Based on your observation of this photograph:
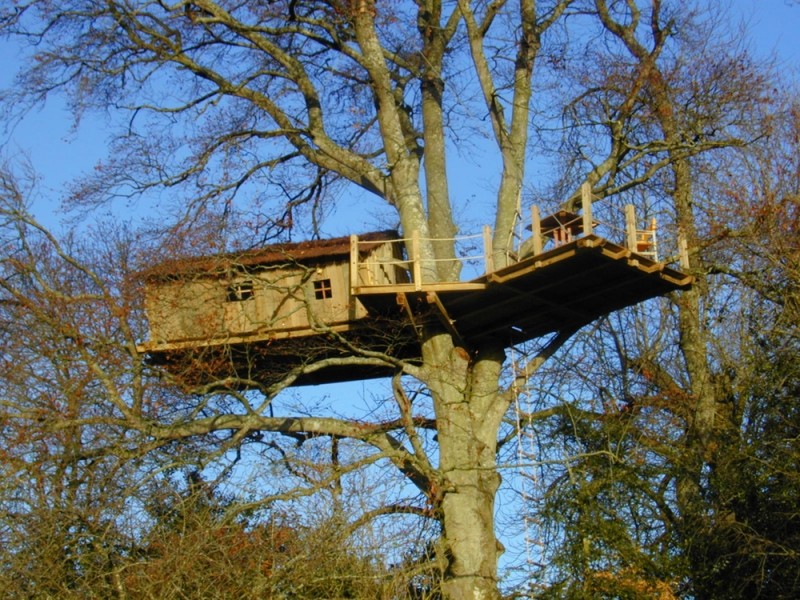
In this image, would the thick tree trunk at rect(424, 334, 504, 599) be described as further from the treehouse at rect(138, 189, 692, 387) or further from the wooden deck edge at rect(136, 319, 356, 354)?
the wooden deck edge at rect(136, 319, 356, 354)

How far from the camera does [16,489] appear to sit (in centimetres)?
1675

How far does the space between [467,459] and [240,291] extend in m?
4.00

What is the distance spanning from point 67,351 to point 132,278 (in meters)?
1.58

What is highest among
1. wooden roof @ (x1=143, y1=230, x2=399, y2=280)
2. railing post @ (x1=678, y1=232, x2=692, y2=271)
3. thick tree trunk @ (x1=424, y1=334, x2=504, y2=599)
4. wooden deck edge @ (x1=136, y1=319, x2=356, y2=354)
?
wooden roof @ (x1=143, y1=230, x2=399, y2=280)

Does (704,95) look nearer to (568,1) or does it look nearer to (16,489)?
(568,1)

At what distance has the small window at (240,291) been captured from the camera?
18.8 meters

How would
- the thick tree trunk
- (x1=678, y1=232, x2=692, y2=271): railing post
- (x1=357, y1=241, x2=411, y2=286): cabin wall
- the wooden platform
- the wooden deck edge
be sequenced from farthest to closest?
(x1=357, y1=241, x2=411, y2=286): cabin wall, the wooden deck edge, (x1=678, y1=232, x2=692, y2=271): railing post, the thick tree trunk, the wooden platform

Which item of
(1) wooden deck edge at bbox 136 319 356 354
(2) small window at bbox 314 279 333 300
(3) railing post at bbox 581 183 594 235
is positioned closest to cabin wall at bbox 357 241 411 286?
(2) small window at bbox 314 279 333 300

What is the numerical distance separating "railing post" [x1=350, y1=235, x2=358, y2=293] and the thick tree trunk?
170 cm

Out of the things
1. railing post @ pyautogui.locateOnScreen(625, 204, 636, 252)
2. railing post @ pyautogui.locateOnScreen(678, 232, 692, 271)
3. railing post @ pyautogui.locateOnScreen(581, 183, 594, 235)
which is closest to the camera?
railing post @ pyautogui.locateOnScreen(581, 183, 594, 235)

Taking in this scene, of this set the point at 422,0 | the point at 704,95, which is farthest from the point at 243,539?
the point at 704,95

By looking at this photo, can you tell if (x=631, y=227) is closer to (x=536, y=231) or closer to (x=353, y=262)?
(x=536, y=231)

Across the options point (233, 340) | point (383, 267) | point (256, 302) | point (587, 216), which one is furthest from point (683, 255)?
point (233, 340)

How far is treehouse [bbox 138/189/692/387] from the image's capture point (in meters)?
17.5
